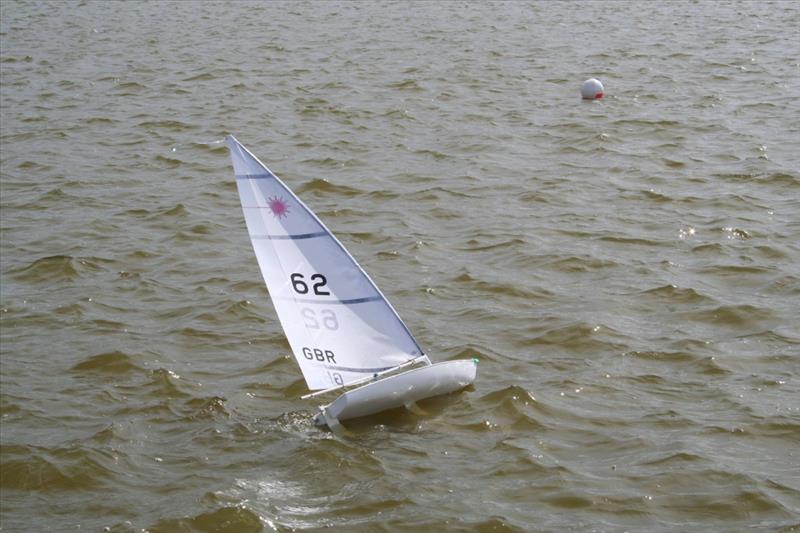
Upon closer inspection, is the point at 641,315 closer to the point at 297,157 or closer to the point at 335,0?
the point at 297,157

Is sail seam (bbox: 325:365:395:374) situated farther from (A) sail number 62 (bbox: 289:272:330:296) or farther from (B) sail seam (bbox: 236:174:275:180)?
(B) sail seam (bbox: 236:174:275:180)

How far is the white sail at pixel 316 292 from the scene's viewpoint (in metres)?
10.5

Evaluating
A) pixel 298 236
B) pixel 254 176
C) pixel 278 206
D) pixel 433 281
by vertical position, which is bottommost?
pixel 433 281

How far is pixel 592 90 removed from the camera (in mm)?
23141

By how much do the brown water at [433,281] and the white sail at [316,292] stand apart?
26.0 inches

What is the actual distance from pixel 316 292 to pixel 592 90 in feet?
44.6

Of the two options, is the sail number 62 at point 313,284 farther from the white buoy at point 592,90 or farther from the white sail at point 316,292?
the white buoy at point 592,90

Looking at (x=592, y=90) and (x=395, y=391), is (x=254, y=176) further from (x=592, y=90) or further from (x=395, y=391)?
(x=592, y=90)

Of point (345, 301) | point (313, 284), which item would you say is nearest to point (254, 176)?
point (313, 284)

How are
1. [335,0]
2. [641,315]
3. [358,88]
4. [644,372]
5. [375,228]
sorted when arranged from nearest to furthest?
[644,372] < [641,315] < [375,228] < [358,88] < [335,0]

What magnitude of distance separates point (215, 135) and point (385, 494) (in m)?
12.8

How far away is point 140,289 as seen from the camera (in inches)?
584

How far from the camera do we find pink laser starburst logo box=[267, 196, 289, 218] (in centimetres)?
1051

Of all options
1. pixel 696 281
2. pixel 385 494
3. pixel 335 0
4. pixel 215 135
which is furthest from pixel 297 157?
pixel 335 0
